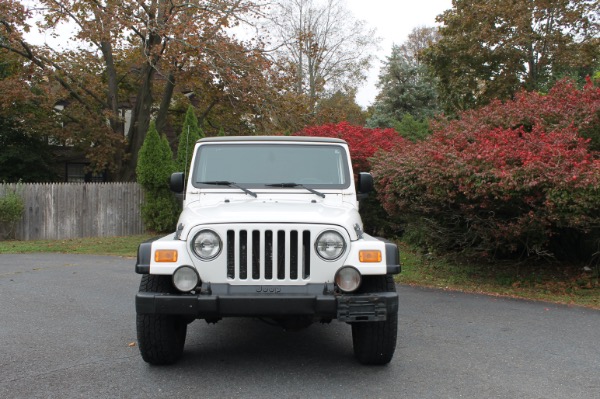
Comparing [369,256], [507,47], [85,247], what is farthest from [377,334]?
[507,47]

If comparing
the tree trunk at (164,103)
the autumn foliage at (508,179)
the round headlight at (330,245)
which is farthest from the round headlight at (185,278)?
the tree trunk at (164,103)

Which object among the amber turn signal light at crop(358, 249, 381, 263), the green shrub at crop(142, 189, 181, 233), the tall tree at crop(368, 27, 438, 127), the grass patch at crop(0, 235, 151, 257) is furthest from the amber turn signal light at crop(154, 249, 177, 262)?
the tall tree at crop(368, 27, 438, 127)

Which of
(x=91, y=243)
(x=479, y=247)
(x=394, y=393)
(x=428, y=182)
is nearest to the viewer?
(x=394, y=393)

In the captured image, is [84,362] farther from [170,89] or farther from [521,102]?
[170,89]

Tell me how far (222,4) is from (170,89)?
14.0ft

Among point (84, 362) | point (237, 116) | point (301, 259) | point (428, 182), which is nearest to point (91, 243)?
point (237, 116)

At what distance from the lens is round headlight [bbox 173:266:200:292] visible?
4.59m

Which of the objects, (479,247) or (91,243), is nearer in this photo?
(479,247)

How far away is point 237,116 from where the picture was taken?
22844 mm

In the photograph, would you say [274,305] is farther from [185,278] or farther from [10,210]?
[10,210]

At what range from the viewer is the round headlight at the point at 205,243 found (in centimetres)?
466

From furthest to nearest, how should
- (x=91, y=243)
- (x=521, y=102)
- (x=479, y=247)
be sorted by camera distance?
(x=91, y=243), (x=521, y=102), (x=479, y=247)

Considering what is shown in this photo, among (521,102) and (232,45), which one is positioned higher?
(232,45)

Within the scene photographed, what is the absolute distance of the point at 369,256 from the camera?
464cm
